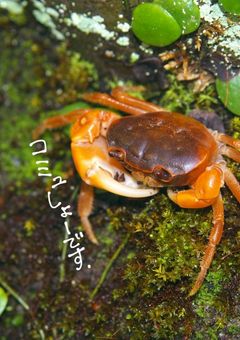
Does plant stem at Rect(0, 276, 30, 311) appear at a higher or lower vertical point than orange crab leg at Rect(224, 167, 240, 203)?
lower

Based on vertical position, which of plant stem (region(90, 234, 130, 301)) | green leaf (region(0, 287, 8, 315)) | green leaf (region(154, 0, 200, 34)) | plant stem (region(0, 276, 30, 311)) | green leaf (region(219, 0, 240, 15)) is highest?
green leaf (region(219, 0, 240, 15))

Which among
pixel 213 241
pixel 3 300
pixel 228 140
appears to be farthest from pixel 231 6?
pixel 3 300

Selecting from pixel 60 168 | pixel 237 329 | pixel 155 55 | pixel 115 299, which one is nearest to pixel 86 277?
pixel 115 299

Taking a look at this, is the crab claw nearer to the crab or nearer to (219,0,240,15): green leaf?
the crab

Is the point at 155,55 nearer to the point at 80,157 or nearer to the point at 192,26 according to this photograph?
the point at 192,26

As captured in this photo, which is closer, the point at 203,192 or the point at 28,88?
the point at 203,192

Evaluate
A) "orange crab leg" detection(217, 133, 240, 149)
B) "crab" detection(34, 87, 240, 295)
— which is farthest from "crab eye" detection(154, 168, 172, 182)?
"orange crab leg" detection(217, 133, 240, 149)

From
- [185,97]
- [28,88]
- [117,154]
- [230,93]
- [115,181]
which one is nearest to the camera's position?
[117,154]

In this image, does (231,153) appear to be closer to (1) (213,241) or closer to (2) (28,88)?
(1) (213,241)
